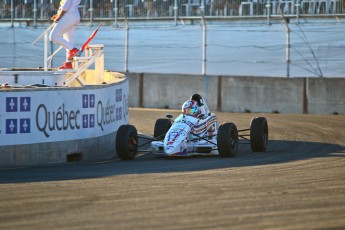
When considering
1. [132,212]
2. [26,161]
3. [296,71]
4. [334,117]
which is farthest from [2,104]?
[296,71]

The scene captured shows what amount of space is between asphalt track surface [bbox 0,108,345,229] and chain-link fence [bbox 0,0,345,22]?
42.6 feet

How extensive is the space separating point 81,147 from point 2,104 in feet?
5.93

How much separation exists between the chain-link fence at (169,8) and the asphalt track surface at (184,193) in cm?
1299

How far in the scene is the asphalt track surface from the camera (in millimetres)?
9875

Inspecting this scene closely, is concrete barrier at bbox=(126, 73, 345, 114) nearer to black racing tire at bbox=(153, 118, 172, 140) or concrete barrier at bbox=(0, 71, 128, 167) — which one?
black racing tire at bbox=(153, 118, 172, 140)

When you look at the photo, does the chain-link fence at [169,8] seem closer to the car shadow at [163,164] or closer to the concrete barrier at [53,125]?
the car shadow at [163,164]

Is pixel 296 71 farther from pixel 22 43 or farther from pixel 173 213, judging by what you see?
pixel 173 213

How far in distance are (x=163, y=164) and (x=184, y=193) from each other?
3.86m

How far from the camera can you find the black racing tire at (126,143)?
16297 millimetres

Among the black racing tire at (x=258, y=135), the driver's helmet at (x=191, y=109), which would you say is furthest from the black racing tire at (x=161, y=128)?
the black racing tire at (x=258, y=135)

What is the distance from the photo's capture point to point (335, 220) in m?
9.85

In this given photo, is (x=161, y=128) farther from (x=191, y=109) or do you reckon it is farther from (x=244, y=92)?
(x=244, y=92)

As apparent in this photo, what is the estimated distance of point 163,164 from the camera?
15.6m

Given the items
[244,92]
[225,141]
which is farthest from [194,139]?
[244,92]
